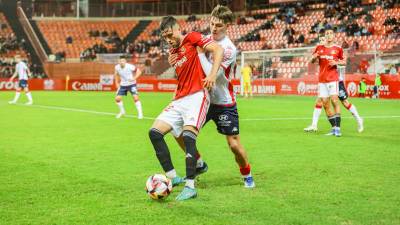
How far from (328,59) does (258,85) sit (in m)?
23.2

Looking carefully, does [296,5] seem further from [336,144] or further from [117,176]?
[117,176]

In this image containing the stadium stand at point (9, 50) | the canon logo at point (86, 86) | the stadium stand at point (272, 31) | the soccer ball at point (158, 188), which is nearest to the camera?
the soccer ball at point (158, 188)

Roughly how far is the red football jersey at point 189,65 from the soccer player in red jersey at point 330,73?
22.5 feet

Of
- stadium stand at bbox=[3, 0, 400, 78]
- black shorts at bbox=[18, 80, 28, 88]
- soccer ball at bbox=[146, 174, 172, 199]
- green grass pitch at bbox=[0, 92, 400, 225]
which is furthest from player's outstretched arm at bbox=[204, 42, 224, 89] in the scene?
stadium stand at bbox=[3, 0, 400, 78]

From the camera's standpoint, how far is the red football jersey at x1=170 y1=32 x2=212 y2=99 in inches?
254

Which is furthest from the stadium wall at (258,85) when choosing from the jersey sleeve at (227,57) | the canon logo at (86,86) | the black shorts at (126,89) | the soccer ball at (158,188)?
the soccer ball at (158,188)

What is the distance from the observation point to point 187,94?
21.4 feet

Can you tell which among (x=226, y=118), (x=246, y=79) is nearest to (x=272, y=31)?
(x=246, y=79)

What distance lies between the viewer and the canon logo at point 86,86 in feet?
156

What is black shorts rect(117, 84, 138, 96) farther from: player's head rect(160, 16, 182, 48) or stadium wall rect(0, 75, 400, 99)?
player's head rect(160, 16, 182, 48)

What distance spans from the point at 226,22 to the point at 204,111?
112 cm

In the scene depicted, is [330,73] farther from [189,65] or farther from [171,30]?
[171,30]

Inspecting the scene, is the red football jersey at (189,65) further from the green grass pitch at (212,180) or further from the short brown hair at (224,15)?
the green grass pitch at (212,180)

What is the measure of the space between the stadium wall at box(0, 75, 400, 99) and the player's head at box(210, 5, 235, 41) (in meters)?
24.2
